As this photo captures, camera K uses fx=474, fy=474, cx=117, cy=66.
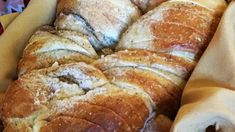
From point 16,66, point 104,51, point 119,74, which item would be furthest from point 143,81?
point 16,66

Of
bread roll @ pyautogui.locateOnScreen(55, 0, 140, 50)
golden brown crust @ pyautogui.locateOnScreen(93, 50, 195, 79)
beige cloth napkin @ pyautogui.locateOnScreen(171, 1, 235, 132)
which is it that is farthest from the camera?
bread roll @ pyautogui.locateOnScreen(55, 0, 140, 50)

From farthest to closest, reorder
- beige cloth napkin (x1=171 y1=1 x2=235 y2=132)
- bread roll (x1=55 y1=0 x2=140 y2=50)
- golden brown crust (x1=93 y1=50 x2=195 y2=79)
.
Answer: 1. bread roll (x1=55 y1=0 x2=140 y2=50)
2. golden brown crust (x1=93 y1=50 x2=195 y2=79)
3. beige cloth napkin (x1=171 y1=1 x2=235 y2=132)

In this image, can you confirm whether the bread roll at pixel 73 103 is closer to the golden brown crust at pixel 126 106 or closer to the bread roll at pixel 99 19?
the golden brown crust at pixel 126 106

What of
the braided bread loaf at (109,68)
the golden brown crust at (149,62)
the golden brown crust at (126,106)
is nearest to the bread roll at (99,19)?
the braided bread loaf at (109,68)

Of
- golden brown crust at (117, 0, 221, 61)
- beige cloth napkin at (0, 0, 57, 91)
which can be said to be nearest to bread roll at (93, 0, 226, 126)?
golden brown crust at (117, 0, 221, 61)

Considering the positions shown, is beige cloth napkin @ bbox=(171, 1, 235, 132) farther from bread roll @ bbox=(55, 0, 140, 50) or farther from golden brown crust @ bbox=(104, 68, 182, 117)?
bread roll @ bbox=(55, 0, 140, 50)

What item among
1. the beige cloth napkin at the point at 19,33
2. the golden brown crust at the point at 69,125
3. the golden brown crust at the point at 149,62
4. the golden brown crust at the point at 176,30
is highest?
the golden brown crust at the point at 176,30

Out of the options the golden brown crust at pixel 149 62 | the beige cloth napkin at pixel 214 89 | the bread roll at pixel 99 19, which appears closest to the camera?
the beige cloth napkin at pixel 214 89
